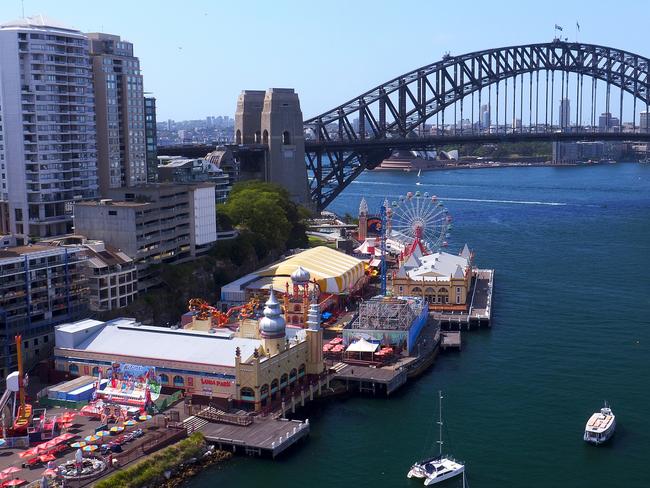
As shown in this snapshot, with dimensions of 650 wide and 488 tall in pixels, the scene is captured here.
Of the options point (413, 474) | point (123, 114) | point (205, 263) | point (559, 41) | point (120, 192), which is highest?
point (559, 41)

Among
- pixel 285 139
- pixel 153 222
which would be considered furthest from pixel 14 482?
pixel 285 139

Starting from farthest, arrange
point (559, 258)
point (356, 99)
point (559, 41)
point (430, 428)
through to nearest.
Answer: point (559, 41) → point (356, 99) → point (559, 258) → point (430, 428)

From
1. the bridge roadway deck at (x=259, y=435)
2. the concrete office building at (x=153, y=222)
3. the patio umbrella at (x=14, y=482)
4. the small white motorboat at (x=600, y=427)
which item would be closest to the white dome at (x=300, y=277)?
the concrete office building at (x=153, y=222)

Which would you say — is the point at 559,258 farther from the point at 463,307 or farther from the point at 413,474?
the point at 413,474

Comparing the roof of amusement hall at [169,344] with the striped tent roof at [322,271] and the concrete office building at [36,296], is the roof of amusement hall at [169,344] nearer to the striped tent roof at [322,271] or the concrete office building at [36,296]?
the concrete office building at [36,296]

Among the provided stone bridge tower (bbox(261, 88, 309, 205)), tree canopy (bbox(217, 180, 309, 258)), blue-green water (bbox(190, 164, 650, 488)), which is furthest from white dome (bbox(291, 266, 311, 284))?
stone bridge tower (bbox(261, 88, 309, 205))

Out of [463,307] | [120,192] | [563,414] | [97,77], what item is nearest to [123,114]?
[97,77]
